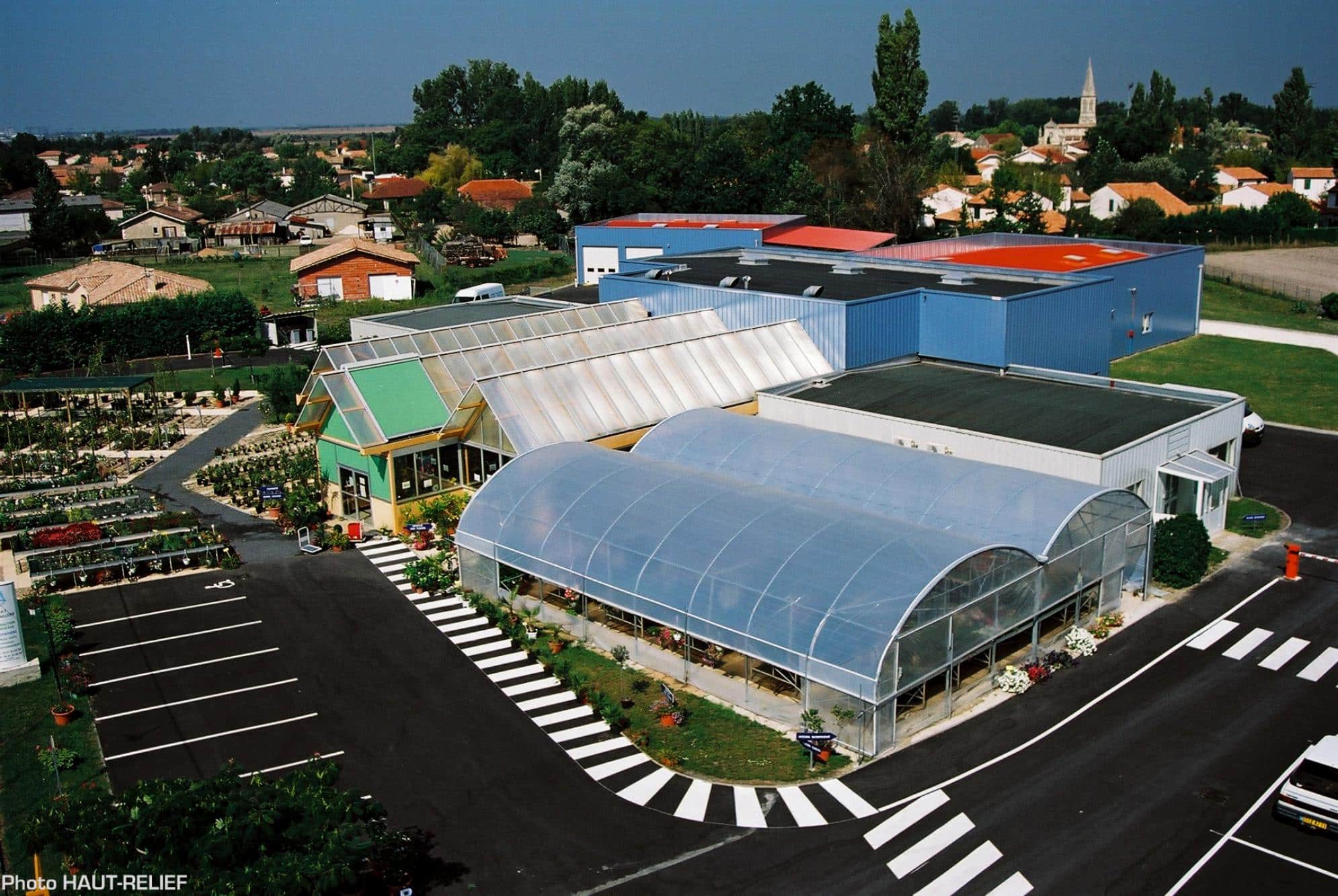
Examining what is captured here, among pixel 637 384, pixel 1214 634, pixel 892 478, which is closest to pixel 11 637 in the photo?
pixel 637 384

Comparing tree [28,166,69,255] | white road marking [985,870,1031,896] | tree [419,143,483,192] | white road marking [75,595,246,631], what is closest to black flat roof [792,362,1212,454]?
white road marking [985,870,1031,896]

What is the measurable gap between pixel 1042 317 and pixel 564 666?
22.0 meters

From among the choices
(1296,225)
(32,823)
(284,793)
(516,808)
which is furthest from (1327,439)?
(1296,225)

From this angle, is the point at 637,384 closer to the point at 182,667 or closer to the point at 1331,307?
the point at 182,667

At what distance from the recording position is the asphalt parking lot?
2052 cm

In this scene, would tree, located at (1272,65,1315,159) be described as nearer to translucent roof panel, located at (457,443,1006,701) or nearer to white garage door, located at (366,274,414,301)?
white garage door, located at (366,274,414,301)

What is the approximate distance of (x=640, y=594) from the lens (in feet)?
75.3

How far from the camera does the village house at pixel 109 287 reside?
60.7 metres

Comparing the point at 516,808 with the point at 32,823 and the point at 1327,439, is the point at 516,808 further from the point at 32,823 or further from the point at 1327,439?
the point at 1327,439

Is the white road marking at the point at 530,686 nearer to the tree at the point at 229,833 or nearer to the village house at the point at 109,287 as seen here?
Answer: the tree at the point at 229,833

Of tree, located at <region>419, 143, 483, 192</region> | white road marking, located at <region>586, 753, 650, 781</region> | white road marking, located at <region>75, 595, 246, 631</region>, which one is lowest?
white road marking, located at <region>586, 753, 650, 781</region>

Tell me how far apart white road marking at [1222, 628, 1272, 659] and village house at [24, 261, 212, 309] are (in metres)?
53.9

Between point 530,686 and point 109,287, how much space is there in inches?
1932

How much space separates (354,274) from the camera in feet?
222
